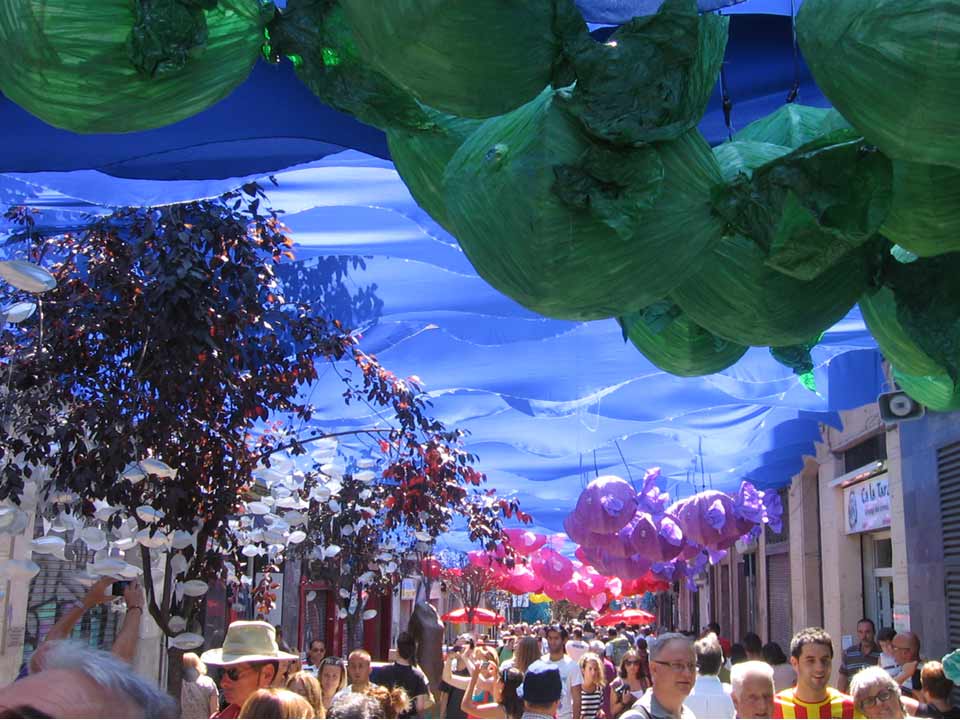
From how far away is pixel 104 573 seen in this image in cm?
554

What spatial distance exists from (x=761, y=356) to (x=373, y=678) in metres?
3.91

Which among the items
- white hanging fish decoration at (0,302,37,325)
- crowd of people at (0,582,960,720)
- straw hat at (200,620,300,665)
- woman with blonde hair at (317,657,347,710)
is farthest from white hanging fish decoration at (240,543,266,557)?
white hanging fish decoration at (0,302,37,325)

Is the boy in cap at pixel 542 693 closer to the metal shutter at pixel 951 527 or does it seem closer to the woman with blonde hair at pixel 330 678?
the woman with blonde hair at pixel 330 678

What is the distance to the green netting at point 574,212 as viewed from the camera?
4.33 ft

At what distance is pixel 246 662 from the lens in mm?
4785

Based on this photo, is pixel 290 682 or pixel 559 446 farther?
pixel 559 446

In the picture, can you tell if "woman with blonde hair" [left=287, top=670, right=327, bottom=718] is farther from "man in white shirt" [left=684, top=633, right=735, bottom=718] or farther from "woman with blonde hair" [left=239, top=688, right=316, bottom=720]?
"man in white shirt" [left=684, top=633, right=735, bottom=718]

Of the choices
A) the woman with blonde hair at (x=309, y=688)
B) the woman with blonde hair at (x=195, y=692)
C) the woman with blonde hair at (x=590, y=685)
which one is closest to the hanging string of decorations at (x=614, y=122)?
the woman with blonde hair at (x=309, y=688)

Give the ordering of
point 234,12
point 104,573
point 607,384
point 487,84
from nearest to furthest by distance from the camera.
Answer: point 487,84, point 234,12, point 104,573, point 607,384

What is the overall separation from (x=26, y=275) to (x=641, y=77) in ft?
11.6

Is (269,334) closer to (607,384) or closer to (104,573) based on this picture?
(104,573)

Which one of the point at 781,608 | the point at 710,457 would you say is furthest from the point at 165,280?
the point at 781,608

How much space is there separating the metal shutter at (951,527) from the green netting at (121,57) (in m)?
8.05

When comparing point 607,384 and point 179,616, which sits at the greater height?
point 607,384
